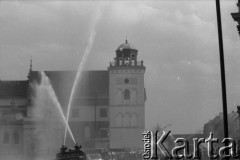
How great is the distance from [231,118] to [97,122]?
2556 centimetres

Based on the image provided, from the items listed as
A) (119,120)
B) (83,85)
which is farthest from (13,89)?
(119,120)

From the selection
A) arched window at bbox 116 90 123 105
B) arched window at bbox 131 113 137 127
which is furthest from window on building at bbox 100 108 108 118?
arched window at bbox 131 113 137 127

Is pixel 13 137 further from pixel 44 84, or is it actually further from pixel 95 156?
pixel 95 156

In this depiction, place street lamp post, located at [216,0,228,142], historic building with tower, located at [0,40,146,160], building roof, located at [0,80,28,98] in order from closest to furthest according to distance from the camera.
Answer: street lamp post, located at [216,0,228,142] < historic building with tower, located at [0,40,146,160] < building roof, located at [0,80,28,98]

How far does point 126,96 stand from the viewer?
3194 inches

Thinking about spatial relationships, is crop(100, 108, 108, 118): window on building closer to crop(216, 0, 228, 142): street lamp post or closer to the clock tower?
the clock tower

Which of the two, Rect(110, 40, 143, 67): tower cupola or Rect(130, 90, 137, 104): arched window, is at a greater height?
Rect(110, 40, 143, 67): tower cupola

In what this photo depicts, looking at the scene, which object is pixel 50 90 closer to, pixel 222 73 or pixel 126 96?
pixel 126 96

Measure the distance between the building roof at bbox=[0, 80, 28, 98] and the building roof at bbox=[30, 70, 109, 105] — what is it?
2.68 metres

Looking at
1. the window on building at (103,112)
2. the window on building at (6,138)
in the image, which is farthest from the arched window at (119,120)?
the window on building at (6,138)

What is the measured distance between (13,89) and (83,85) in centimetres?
1379

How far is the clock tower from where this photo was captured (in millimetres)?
79375

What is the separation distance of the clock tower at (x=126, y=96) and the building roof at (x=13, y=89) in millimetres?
17721

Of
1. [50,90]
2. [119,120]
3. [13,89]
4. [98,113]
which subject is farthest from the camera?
[50,90]
